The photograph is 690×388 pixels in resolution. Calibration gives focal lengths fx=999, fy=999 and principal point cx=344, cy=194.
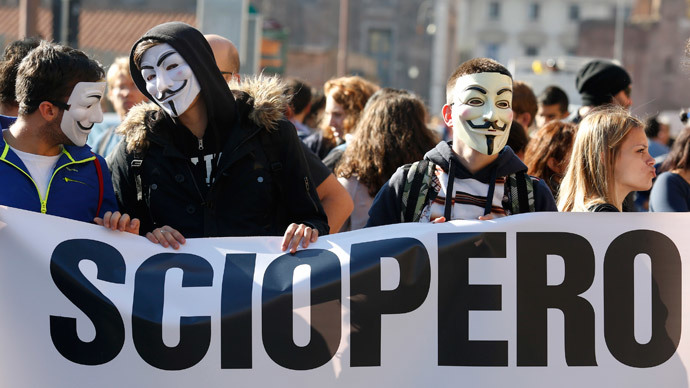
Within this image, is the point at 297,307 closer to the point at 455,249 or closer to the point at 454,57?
the point at 455,249

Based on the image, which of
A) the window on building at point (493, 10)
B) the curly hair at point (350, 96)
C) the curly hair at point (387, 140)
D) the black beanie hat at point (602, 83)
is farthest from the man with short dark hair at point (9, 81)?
the window on building at point (493, 10)

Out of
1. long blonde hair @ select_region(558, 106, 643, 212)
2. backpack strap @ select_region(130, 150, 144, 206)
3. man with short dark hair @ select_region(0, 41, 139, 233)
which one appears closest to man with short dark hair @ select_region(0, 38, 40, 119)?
man with short dark hair @ select_region(0, 41, 139, 233)

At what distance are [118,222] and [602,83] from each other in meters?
4.51

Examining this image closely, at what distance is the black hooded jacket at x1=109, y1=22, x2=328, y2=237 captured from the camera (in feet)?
13.0

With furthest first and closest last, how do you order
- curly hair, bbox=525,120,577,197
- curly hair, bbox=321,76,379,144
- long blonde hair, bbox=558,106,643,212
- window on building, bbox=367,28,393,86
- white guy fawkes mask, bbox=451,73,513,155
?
window on building, bbox=367,28,393,86 < curly hair, bbox=321,76,379,144 < curly hair, bbox=525,120,577,197 < long blonde hair, bbox=558,106,643,212 < white guy fawkes mask, bbox=451,73,513,155

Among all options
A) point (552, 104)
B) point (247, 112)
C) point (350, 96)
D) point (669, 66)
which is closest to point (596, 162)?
point (247, 112)

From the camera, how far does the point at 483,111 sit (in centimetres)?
401

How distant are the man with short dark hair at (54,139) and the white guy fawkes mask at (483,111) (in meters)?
1.37

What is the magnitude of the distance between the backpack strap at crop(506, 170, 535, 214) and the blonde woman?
1.48ft

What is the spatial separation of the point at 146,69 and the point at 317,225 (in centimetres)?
93

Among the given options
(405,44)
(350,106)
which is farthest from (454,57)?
(350,106)

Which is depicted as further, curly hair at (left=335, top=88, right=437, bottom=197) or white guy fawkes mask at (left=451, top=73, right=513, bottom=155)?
curly hair at (left=335, top=88, right=437, bottom=197)

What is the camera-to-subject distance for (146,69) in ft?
13.2

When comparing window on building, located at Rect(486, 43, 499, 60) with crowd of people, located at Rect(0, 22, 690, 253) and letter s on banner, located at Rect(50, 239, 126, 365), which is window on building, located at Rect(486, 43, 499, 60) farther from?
letter s on banner, located at Rect(50, 239, 126, 365)
